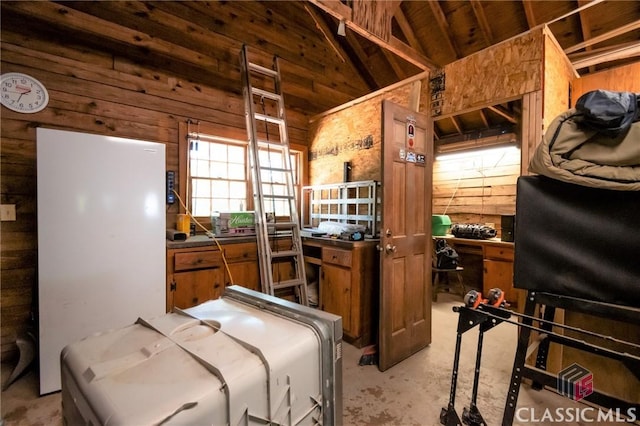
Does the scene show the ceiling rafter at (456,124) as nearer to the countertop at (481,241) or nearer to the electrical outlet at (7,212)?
the countertop at (481,241)

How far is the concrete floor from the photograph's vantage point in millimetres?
1768

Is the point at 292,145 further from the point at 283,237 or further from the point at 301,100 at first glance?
the point at 283,237

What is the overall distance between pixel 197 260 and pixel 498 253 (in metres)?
3.50

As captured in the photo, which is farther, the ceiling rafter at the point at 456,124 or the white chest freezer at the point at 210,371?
the ceiling rafter at the point at 456,124

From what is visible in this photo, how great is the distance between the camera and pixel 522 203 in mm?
1394

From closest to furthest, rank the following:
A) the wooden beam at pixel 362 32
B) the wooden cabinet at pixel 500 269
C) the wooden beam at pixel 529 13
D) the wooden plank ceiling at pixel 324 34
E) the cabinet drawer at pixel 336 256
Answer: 1. the wooden beam at pixel 362 32
2. the wooden plank ceiling at pixel 324 34
3. the cabinet drawer at pixel 336 256
4. the wooden beam at pixel 529 13
5. the wooden cabinet at pixel 500 269

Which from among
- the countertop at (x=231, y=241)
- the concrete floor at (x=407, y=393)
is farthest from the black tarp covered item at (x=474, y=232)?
the countertop at (x=231, y=241)

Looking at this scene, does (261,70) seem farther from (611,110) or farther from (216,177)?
(611,110)

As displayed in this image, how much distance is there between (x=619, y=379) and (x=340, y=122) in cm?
334

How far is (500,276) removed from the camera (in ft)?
11.8

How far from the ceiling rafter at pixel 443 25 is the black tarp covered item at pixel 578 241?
2.89m

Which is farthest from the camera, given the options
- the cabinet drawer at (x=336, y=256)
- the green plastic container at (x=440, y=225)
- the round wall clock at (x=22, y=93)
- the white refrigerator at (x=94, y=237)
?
the green plastic container at (x=440, y=225)

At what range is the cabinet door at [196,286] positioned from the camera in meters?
2.41

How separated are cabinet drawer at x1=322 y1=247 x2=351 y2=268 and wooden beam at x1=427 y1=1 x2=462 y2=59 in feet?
9.57
